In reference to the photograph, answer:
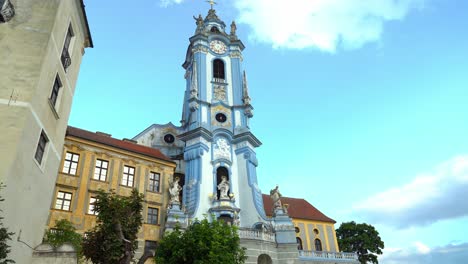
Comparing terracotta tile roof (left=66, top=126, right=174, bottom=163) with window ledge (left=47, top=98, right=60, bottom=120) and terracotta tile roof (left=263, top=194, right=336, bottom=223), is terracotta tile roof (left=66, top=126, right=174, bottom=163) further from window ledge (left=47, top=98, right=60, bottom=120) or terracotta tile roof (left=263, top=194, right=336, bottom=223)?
terracotta tile roof (left=263, top=194, right=336, bottom=223)

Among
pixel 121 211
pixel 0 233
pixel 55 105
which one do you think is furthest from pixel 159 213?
pixel 0 233

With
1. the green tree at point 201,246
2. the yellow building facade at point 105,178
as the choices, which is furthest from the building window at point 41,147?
the yellow building facade at point 105,178

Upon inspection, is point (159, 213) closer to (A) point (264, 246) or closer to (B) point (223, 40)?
(A) point (264, 246)

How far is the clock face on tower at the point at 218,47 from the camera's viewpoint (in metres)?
40.3

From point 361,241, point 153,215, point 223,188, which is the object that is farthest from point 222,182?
point 361,241

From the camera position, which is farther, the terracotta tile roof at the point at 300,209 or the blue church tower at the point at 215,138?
the terracotta tile roof at the point at 300,209

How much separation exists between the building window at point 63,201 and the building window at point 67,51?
33.1 feet

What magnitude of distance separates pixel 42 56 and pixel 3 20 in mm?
2315

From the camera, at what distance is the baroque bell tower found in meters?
30.8

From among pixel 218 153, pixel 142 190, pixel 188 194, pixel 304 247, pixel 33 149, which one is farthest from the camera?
pixel 304 247

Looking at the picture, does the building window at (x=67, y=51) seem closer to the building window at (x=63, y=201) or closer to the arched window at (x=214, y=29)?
the building window at (x=63, y=201)

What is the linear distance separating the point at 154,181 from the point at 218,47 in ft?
60.4

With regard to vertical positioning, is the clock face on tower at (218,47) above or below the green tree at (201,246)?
above

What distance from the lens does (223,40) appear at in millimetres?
41312
